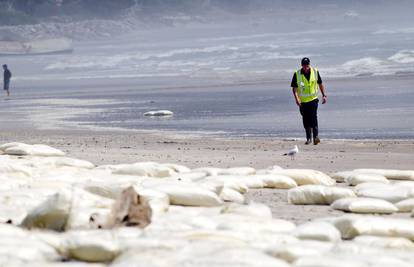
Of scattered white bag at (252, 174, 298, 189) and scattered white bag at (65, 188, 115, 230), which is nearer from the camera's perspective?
scattered white bag at (65, 188, 115, 230)

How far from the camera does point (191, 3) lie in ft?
475

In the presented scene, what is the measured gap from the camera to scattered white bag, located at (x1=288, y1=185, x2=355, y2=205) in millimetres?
8258

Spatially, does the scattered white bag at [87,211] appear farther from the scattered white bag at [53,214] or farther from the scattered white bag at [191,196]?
the scattered white bag at [191,196]

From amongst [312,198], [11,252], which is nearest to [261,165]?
[312,198]

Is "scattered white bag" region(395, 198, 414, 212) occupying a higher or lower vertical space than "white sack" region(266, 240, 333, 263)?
lower

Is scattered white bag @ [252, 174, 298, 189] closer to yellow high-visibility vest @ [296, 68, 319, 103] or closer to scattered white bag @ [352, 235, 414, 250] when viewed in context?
scattered white bag @ [352, 235, 414, 250]

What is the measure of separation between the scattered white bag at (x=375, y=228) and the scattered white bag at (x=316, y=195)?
64.0 inches

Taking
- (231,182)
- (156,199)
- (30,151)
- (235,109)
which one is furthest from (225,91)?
(156,199)

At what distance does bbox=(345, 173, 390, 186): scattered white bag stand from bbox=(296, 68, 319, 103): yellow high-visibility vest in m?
4.78

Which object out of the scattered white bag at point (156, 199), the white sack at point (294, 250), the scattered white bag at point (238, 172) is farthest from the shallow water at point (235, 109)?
the white sack at point (294, 250)

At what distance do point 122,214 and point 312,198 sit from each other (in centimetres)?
230

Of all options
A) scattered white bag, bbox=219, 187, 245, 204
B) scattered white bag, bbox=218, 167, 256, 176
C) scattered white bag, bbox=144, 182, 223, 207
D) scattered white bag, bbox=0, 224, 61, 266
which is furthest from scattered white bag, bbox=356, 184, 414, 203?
scattered white bag, bbox=0, 224, 61, 266

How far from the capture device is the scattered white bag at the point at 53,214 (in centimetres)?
656

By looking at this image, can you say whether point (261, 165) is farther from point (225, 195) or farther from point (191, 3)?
point (191, 3)
